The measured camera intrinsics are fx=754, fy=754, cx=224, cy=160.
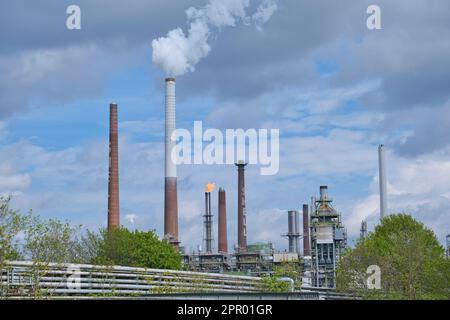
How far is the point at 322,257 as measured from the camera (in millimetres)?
73062

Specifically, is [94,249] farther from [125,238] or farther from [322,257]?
[322,257]

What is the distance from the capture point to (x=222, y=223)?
77812 mm

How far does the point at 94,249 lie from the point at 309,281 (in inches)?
795

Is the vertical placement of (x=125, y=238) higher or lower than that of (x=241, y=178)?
lower

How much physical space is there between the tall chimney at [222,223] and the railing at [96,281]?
90.3 ft

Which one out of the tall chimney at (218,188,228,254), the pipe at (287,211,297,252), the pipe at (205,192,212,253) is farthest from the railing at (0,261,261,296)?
the pipe at (287,211,297,252)

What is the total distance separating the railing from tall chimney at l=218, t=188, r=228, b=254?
27528mm

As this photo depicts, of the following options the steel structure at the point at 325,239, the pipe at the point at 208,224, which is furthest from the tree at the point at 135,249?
the pipe at the point at 208,224

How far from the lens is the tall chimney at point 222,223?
7550 cm

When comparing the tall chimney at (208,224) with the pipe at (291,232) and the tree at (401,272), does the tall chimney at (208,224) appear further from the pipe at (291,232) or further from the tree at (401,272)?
the tree at (401,272)

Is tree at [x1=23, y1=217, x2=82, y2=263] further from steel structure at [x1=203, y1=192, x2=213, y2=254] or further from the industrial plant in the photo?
steel structure at [x1=203, y1=192, x2=213, y2=254]

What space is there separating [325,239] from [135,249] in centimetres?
1929
